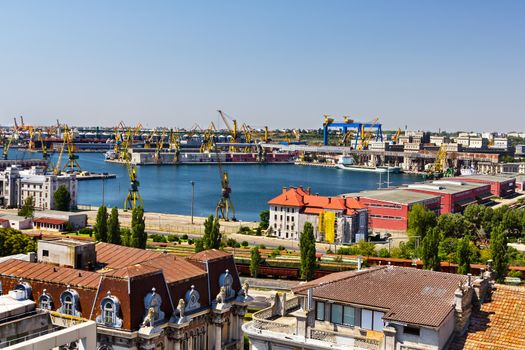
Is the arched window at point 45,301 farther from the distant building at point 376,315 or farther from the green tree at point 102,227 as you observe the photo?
the green tree at point 102,227

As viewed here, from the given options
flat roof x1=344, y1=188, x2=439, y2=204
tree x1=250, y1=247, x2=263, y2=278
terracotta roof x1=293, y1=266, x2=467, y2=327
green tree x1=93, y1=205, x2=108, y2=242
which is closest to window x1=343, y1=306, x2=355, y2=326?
terracotta roof x1=293, y1=266, x2=467, y2=327

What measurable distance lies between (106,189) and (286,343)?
66.5m

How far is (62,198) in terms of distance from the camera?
48188 mm

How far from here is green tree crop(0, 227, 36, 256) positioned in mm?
24734

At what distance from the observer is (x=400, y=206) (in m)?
44.1

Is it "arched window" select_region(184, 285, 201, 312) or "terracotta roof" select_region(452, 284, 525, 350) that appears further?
"arched window" select_region(184, 285, 201, 312)

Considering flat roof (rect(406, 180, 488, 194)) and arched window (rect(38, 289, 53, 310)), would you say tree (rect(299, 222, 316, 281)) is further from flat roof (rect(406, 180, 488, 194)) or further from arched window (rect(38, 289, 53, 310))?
flat roof (rect(406, 180, 488, 194))

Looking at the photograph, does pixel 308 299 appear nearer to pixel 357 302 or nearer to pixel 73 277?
pixel 357 302

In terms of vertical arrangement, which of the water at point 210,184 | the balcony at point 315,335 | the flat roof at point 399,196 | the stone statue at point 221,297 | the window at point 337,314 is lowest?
the water at point 210,184

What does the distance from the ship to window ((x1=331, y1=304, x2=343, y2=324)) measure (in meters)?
106

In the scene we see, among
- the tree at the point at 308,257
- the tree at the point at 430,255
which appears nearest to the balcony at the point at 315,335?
the tree at the point at 308,257

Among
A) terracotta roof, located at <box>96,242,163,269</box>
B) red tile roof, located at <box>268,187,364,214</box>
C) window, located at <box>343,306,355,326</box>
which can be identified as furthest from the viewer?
red tile roof, located at <box>268,187,364,214</box>

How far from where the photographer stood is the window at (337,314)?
10078 mm

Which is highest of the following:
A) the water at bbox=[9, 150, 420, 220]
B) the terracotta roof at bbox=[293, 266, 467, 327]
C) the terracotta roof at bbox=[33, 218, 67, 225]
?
the terracotta roof at bbox=[293, 266, 467, 327]
